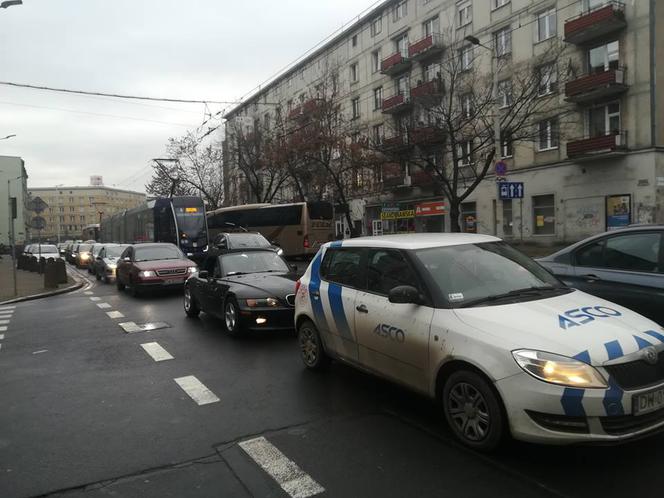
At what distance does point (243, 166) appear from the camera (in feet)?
139

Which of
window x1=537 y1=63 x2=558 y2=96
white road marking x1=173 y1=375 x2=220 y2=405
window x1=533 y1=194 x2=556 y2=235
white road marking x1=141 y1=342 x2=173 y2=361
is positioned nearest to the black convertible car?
white road marking x1=141 y1=342 x2=173 y2=361

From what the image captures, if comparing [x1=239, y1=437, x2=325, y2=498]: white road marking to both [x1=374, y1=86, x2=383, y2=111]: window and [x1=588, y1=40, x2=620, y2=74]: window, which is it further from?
[x1=374, y1=86, x2=383, y2=111]: window

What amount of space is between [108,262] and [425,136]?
51.9 feet

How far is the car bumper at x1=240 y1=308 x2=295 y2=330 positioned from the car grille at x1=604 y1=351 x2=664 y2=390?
5312 millimetres

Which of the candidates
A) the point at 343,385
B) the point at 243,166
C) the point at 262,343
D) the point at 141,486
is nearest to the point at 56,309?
the point at 262,343

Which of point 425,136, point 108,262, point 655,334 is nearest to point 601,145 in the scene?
point 425,136

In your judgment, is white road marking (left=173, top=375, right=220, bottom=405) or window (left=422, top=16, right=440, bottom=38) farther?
Result: window (left=422, top=16, right=440, bottom=38)

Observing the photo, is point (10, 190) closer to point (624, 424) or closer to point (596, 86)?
point (596, 86)

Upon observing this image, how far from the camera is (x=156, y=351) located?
7.64 meters

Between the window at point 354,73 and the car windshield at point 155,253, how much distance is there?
33.2m

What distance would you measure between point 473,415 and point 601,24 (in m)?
26.5

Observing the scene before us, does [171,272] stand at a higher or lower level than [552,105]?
lower

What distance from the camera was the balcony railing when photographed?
37250mm

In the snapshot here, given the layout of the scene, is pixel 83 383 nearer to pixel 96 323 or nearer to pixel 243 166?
pixel 96 323
